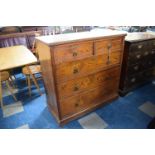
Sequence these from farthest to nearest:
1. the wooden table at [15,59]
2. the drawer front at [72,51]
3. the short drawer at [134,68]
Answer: the short drawer at [134,68], the wooden table at [15,59], the drawer front at [72,51]

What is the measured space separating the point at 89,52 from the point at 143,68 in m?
1.23

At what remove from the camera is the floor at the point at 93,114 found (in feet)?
6.00

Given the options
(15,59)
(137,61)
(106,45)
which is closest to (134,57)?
(137,61)

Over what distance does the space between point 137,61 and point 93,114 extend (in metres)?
1.04

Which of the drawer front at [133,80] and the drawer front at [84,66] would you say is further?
the drawer front at [133,80]

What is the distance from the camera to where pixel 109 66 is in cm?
186

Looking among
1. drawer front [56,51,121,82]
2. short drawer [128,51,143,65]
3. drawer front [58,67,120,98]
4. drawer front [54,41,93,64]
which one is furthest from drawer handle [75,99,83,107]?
short drawer [128,51,143,65]

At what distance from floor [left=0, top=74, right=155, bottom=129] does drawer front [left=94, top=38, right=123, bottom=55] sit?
862mm

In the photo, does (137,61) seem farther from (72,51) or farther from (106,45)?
(72,51)

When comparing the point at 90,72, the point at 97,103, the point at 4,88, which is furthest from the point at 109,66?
the point at 4,88

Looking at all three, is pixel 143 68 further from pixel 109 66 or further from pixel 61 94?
pixel 61 94

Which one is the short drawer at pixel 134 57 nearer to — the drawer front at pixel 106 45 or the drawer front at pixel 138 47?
the drawer front at pixel 138 47

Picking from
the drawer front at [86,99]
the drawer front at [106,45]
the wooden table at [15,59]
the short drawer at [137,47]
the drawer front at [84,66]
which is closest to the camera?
the drawer front at [84,66]

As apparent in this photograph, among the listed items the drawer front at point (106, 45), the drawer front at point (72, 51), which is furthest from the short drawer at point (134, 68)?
the drawer front at point (72, 51)
